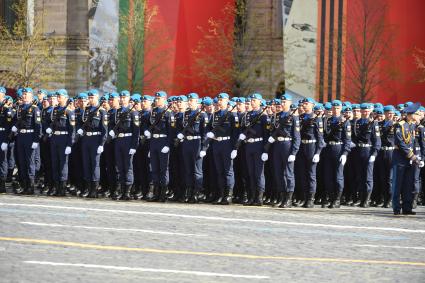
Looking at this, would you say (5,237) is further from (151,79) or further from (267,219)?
(151,79)

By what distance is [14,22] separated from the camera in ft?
157

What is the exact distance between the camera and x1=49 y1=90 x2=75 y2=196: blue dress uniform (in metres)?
22.0

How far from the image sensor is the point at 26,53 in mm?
44875

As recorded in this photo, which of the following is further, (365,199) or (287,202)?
(365,199)

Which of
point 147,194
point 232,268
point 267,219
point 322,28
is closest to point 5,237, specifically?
point 232,268

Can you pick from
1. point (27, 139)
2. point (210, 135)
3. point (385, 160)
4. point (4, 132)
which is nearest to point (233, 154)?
point (210, 135)

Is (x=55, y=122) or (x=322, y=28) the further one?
(x=322, y=28)

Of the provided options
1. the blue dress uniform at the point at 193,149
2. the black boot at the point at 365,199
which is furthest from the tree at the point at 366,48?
the blue dress uniform at the point at 193,149

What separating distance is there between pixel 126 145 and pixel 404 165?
17.4 ft

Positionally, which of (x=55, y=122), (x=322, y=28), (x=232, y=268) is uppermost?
(x=322, y=28)

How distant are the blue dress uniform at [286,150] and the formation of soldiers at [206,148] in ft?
0.06

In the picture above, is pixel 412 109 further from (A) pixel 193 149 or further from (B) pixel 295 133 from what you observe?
(A) pixel 193 149

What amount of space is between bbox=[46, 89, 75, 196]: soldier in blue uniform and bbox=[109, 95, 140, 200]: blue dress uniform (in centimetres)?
100

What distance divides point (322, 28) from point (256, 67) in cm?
308
